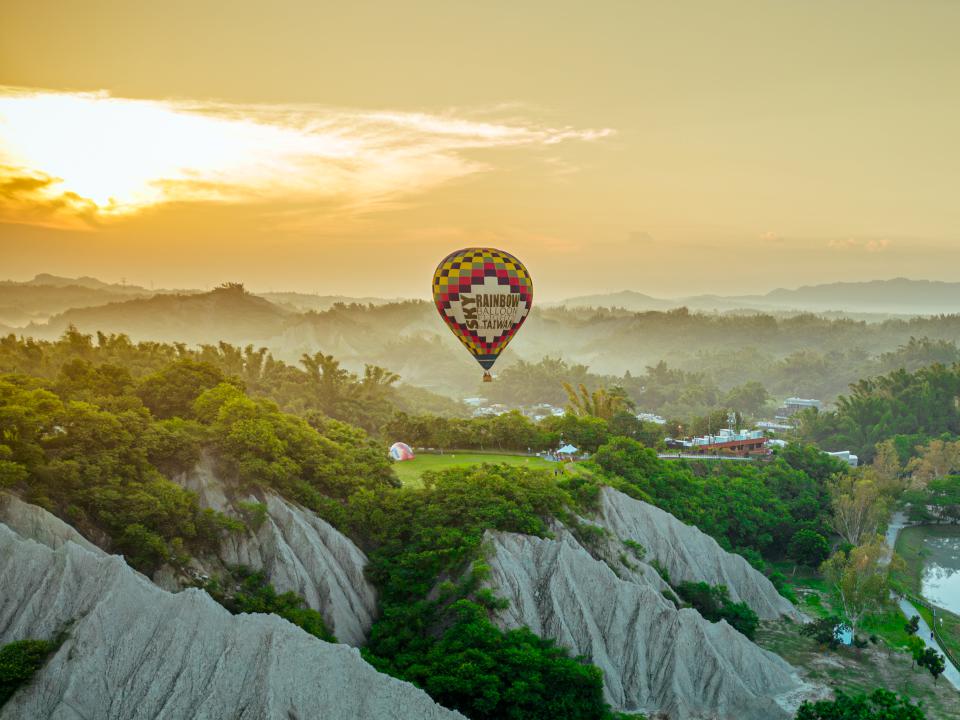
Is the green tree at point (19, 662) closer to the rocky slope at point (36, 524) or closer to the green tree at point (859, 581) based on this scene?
the rocky slope at point (36, 524)

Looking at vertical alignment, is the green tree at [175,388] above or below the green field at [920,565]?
above

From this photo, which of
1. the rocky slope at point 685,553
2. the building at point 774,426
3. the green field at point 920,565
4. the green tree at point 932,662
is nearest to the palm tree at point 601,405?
the green field at point 920,565

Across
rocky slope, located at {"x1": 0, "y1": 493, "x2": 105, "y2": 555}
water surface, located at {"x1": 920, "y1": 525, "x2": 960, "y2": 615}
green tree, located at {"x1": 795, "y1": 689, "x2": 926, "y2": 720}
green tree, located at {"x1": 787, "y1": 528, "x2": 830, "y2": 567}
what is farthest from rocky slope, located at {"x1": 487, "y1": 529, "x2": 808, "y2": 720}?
water surface, located at {"x1": 920, "y1": 525, "x2": 960, "y2": 615}

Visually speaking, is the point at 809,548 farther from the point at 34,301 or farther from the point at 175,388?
the point at 34,301

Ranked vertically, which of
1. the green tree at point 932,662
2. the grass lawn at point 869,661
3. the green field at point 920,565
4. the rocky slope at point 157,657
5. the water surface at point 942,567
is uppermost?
the rocky slope at point 157,657

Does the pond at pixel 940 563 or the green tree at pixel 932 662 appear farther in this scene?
the pond at pixel 940 563
